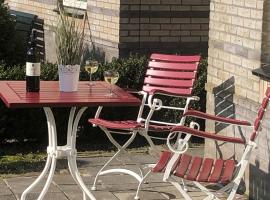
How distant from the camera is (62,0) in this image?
11.6m

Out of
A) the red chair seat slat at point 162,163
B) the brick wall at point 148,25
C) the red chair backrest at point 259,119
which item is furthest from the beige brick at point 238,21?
the brick wall at point 148,25

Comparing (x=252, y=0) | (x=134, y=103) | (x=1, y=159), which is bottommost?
(x=1, y=159)

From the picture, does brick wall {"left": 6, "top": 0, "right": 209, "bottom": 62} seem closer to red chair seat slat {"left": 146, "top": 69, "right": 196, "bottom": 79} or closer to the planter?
red chair seat slat {"left": 146, "top": 69, "right": 196, "bottom": 79}

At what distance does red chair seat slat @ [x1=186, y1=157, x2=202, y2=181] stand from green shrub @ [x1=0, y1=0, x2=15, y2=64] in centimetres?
623

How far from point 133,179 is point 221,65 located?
4.30 ft

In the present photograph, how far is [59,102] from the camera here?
16.1ft

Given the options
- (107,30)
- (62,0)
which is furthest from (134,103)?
(62,0)

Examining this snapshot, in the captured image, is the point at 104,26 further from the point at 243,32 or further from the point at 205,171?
the point at 205,171

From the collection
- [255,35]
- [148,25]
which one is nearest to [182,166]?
[255,35]

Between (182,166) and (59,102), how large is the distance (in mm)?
961

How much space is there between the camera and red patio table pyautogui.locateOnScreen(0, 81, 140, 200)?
4934 millimetres

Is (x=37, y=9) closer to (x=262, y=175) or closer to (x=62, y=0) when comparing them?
(x=62, y=0)

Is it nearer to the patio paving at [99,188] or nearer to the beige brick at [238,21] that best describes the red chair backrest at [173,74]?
the beige brick at [238,21]

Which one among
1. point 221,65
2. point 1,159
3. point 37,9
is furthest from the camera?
point 37,9
